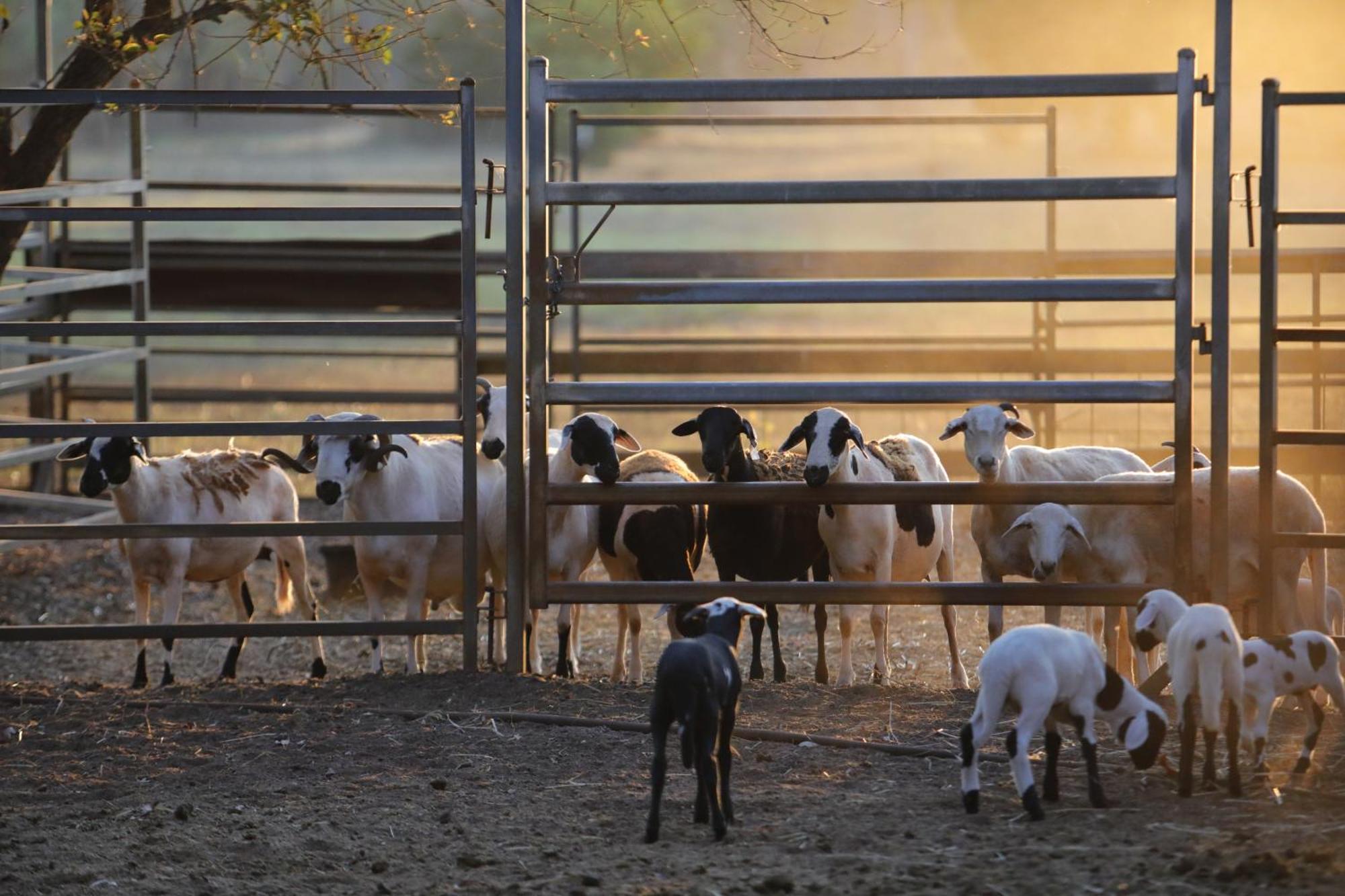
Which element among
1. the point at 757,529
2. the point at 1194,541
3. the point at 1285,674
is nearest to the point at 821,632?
the point at 757,529

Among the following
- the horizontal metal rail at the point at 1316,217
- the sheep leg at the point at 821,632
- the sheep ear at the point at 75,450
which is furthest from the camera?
the sheep ear at the point at 75,450

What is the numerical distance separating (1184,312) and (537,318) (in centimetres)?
290

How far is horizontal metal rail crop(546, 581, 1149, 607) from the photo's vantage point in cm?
701

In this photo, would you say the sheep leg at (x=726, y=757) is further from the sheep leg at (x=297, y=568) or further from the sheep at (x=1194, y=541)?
the sheep leg at (x=297, y=568)

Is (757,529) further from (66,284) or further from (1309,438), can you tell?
(66,284)

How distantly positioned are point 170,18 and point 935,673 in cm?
533

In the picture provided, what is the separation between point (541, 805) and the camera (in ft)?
17.6

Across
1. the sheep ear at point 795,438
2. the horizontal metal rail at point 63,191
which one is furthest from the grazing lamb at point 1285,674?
the horizontal metal rail at point 63,191

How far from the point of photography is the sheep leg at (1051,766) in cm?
507

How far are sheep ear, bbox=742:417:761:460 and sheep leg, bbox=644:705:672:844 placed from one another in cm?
315

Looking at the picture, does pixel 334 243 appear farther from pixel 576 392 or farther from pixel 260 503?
pixel 576 392

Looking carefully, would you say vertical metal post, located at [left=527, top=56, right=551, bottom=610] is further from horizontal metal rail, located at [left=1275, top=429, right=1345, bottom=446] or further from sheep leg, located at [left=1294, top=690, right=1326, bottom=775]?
sheep leg, located at [left=1294, top=690, right=1326, bottom=775]

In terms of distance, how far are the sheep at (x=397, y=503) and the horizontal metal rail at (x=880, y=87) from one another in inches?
95.8

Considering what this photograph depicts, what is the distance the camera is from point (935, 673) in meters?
8.57
